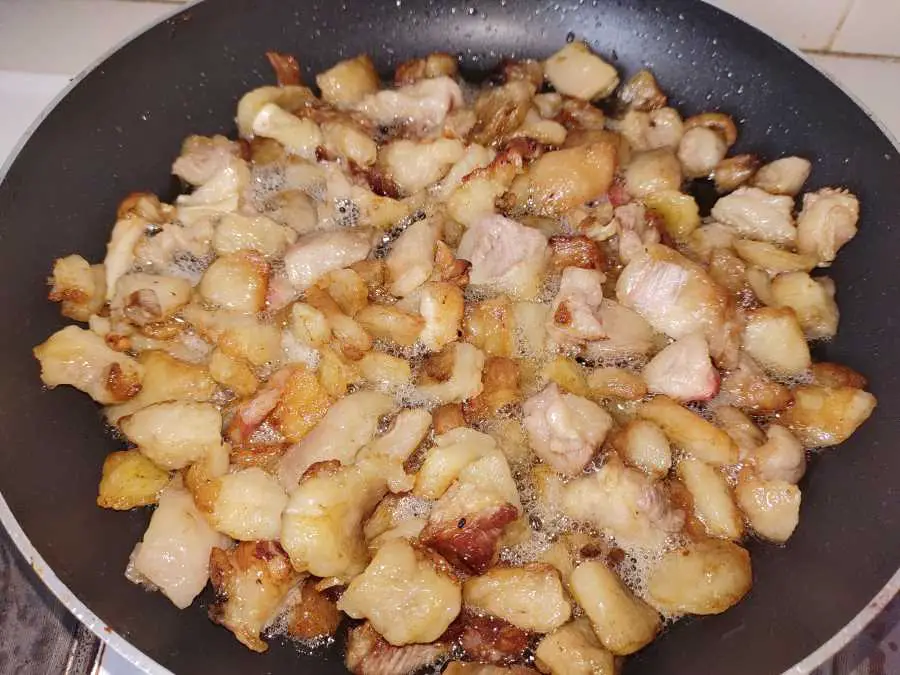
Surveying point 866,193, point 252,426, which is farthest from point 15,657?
point 866,193

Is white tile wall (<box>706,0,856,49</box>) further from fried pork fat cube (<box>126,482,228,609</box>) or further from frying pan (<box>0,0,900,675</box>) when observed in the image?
fried pork fat cube (<box>126,482,228,609</box>)

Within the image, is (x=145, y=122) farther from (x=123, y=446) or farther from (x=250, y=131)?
(x=123, y=446)

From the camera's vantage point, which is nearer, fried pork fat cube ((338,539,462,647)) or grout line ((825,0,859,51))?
fried pork fat cube ((338,539,462,647))

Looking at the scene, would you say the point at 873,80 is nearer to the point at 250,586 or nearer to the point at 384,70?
the point at 384,70

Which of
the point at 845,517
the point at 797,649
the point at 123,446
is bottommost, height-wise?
the point at 123,446

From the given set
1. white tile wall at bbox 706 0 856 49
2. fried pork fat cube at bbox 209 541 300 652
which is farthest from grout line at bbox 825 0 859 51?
fried pork fat cube at bbox 209 541 300 652

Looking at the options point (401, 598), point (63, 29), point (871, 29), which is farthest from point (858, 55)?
point (63, 29)
